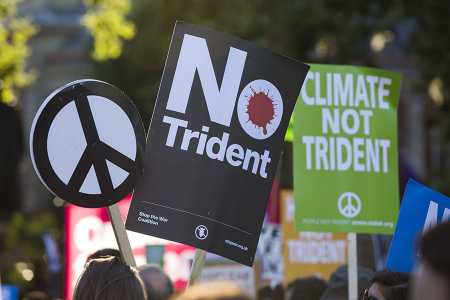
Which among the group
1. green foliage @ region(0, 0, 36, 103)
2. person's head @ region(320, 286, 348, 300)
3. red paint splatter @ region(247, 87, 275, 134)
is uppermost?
green foliage @ region(0, 0, 36, 103)

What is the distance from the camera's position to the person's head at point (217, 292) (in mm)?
2609

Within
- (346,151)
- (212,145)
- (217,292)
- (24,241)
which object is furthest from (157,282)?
(24,241)

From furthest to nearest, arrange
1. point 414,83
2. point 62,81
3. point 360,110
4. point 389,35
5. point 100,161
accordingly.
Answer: point 62,81, point 389,35, point 414,83, point 360,110, point 100,161

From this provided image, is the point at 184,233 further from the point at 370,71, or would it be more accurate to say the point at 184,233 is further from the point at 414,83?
the point at 414,83

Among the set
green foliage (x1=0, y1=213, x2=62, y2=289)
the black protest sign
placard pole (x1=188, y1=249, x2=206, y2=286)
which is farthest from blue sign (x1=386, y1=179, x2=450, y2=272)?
green foliage (x1=0, y1=213, x2=62, y2=289)

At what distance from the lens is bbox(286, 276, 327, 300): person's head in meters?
6.39

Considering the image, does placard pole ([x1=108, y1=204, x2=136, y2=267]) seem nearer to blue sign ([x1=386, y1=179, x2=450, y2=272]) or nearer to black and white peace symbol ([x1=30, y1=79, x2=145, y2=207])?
black and white peace symbol ([x1=30, y1=79, x2=145, y2=207])

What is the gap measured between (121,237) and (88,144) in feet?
1.28

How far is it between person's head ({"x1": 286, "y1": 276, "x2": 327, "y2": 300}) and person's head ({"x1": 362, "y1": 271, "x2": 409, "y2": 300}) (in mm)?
2332

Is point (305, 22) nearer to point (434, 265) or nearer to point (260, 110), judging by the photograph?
point (260, 110)

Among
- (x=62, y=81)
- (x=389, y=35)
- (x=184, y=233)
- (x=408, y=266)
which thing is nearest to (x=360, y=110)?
(x=408, y=266)

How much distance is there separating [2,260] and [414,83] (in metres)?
10.9

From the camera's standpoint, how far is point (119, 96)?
4434 millimetres

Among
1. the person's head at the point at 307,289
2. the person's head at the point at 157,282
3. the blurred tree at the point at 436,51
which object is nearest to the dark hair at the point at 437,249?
the person's head at the point at 157,282
